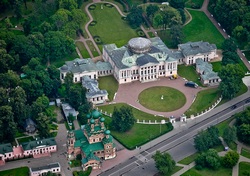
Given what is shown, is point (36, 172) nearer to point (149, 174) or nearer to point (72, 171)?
point (72, 171)

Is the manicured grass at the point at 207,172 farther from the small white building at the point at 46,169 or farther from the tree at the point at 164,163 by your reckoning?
the small white building at the point at 46,169

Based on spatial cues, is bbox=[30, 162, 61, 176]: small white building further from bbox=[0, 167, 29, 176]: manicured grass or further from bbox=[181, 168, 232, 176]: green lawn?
bbox=[181, 168, 232, 176]: green lawn

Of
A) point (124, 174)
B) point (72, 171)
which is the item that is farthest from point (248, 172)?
point (72, 171)

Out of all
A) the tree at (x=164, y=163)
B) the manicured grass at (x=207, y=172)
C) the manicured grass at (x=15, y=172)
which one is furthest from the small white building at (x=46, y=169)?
the manicured grass at (x=207, y=172)

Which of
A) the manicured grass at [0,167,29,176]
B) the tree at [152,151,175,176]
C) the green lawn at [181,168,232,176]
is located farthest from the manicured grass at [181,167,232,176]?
the manicured grass at [0,167,29,176]

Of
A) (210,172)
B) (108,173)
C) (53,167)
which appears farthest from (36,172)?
(210,172)

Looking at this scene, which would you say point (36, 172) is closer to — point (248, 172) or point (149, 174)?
point (149, 174)
